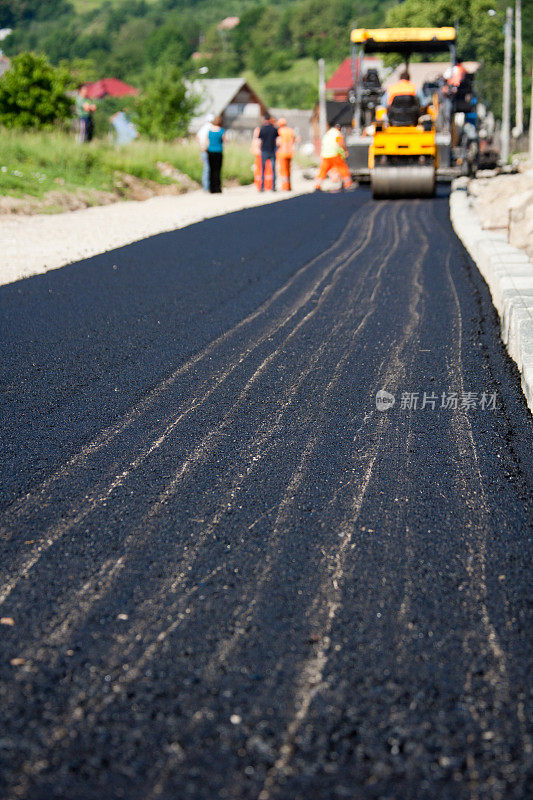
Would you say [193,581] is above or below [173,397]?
below

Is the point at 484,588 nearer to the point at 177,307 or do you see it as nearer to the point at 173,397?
the point at 173,397

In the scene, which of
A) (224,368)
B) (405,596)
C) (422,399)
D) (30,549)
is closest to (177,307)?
(224,368)

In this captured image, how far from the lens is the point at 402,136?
59.7 feet

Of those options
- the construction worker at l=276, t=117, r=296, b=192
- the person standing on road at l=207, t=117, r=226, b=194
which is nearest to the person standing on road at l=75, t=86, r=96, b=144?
the person standing on road at l=207, t=117, r=226, b=194

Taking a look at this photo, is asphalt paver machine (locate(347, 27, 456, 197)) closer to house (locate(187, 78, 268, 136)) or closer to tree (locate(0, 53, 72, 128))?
tree (locate(0, 53, 72, 128))

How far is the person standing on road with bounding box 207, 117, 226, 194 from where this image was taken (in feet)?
67.4

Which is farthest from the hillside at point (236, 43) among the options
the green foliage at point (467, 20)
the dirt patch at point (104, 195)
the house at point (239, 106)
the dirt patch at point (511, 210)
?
the dirt patch at point (511, 210)

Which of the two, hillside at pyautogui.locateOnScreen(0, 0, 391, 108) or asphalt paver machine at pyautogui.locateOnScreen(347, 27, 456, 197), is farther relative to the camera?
hillside at pyautogui.locateOnScreen(0, 0, 391, 108)

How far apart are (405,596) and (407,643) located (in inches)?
11.1

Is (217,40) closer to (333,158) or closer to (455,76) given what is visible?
(333,158)

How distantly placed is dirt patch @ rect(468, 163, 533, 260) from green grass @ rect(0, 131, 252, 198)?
8.76m

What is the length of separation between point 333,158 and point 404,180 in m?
5.09

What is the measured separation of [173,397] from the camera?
501 centimetres

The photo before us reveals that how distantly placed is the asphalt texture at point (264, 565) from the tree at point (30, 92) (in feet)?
61.2
